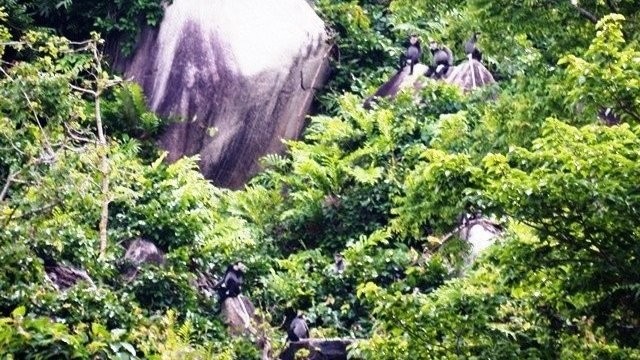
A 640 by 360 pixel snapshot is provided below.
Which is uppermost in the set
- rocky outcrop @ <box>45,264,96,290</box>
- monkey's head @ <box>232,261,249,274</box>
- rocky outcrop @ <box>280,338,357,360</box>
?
rocky outcrop @ <box>45,264,96,290</box>

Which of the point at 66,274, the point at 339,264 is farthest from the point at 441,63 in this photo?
the point at 66,274

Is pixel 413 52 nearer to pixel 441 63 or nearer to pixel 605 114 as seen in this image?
pixel 441 63

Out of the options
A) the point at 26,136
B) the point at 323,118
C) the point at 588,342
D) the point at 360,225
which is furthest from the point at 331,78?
the point at 588,342

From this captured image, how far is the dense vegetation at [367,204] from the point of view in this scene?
160 inches

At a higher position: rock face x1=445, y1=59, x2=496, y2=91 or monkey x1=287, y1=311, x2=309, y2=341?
rock face x1=445, y1=59, x2=496, y2=91

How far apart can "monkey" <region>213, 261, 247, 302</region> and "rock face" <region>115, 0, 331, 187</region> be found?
3.96 metres

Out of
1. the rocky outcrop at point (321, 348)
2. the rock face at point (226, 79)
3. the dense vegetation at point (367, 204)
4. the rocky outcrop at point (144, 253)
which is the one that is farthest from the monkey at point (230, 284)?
the rock face at point (226, 79)

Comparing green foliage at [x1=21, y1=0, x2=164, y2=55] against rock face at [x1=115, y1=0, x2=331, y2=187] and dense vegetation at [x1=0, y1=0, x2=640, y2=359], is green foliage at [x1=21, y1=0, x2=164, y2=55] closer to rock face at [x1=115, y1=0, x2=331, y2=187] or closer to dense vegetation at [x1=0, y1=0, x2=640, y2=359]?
dense vegetation at [x1=0, y1=0, x2=640, y2=359]

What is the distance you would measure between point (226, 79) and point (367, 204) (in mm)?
3972

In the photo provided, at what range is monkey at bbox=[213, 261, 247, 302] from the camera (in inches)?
381

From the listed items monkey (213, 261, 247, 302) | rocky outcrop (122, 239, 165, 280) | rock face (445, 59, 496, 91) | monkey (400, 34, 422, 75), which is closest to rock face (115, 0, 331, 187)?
monkey (400, 34, 422, 75)

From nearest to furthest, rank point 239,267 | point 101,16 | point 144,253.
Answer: point 144,253 → point 239,267 → point 101,16

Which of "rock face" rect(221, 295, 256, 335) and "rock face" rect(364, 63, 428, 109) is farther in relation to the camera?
"rock face" rect(364, 63, 428, 109)

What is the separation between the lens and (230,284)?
970cm
